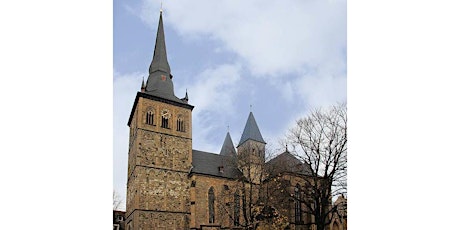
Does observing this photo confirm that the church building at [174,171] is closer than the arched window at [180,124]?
Yes

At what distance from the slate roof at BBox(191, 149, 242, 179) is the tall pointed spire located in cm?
239

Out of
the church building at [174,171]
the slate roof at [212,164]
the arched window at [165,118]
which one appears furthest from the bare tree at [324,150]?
the arched window at [165,118]

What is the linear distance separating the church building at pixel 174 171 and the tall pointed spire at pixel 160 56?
29 mm

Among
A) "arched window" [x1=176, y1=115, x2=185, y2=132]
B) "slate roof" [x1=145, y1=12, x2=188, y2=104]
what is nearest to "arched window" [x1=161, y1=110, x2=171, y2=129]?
"arched window" [x1=176, y1=115, x2=185, y2=132]

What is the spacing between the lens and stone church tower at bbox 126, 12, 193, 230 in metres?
8.54

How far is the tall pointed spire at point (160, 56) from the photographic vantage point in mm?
10500

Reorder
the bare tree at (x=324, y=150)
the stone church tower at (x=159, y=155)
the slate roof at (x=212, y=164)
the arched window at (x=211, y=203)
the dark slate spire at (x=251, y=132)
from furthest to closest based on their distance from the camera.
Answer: the dark slate spire at (x=251, y=132) < the slate roof at (x=212, y=164) < the arched window at (x=211, y=203) < the stone church tower at (x=159, y=155) < the bare tree at (x=324, y=150)

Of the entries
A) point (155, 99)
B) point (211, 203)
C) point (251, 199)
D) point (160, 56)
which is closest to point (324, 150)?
point (251, 199)

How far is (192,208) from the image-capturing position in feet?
28.7

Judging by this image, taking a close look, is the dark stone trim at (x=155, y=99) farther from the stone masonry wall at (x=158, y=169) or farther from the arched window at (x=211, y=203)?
the arched window at (x=211, y=203)

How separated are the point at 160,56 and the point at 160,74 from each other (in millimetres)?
537

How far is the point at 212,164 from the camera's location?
32.7ft
